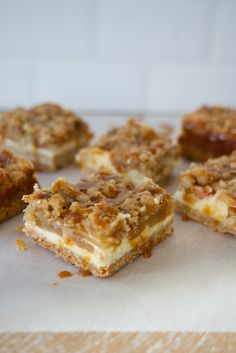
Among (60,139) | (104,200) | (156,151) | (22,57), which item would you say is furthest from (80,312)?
(22,57)

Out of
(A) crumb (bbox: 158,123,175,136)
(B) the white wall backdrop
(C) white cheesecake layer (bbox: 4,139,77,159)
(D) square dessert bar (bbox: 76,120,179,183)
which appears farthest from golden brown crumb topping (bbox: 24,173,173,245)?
(B) the white wall backdrop

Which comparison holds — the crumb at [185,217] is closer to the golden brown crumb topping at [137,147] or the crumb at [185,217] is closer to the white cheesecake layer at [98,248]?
the white cheesecake layer at [98,248]

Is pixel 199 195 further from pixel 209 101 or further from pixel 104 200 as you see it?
pixel 209 101

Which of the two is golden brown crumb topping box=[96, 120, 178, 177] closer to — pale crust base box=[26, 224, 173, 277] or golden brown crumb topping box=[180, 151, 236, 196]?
golden brown crumb topping box=[180, 151, 236, 196]

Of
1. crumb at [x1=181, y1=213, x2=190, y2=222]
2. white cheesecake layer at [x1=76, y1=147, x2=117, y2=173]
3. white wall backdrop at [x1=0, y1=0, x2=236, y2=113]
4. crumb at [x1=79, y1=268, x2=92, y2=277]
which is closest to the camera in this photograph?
crumb at [x1=79, y1=268, x2=92, y2=277]

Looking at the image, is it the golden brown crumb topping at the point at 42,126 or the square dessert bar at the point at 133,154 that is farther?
the golden brown crumb topping at the point at 42,126

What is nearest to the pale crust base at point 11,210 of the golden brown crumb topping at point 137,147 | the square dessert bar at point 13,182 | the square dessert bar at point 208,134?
the square dessert bar at point 13,182
